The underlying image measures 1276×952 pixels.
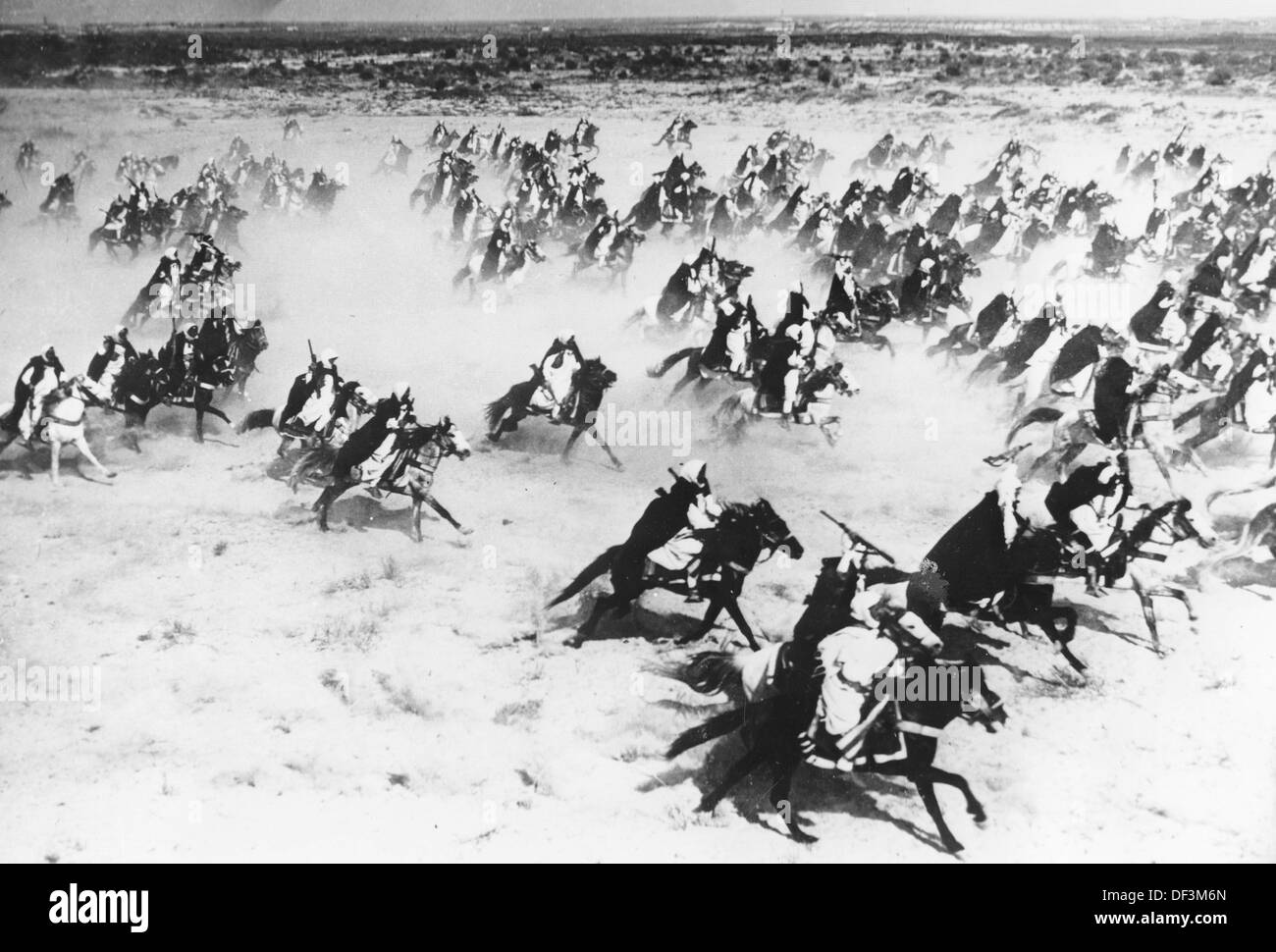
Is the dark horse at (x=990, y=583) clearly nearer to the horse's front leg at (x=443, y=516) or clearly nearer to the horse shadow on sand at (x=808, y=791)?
the horse shadow on sand at (x=808, y=791)

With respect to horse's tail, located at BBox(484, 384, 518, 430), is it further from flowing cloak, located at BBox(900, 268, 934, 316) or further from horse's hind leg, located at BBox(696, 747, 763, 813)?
flowing cloak, located at BBox(900, 268, 934, 316)

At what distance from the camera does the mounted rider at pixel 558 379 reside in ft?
22.3

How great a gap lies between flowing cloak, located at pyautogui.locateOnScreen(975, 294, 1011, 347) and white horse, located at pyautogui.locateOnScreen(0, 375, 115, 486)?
269 inches

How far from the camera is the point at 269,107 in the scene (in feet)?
23.6

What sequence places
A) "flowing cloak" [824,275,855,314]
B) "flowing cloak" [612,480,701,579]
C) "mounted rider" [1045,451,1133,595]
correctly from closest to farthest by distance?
1. "flowing cloak" [612,480,701,579]
2. "mounted rider" [1045,451,1133,595]
3. "flowing cloak" [824,275,855,314]

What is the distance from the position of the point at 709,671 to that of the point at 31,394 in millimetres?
5374

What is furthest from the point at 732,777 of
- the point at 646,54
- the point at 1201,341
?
the point at 646,54

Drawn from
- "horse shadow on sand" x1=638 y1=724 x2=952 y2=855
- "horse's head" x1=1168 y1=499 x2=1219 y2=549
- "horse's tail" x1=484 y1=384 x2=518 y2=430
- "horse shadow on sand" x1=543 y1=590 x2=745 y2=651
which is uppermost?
"horse's tail" x1=484 y1=384 x2=518 y2=430

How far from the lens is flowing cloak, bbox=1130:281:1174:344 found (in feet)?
22.5

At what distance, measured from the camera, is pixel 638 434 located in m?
6.74

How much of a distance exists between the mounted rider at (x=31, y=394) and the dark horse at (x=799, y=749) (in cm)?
532

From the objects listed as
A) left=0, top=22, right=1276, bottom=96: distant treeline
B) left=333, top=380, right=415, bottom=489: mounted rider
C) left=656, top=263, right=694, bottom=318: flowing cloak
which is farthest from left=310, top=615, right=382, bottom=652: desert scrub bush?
left=0, top=22, right=1276, bottom=96: distant treeline

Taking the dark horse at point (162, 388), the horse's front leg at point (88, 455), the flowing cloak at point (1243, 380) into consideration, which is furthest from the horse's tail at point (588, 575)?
the flowing cloak at point (1243, 380)
